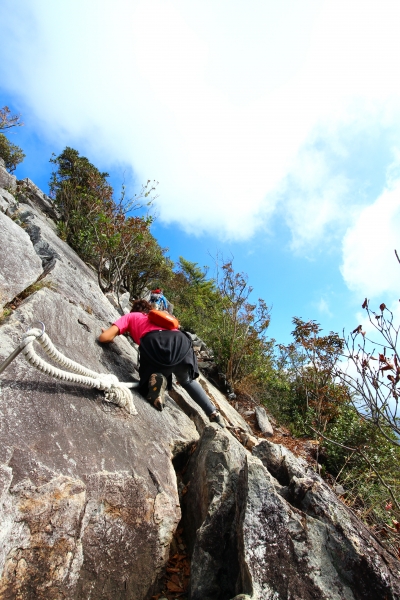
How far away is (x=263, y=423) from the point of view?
312 inches

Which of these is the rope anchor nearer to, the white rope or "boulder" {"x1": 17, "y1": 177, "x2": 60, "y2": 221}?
the white rope

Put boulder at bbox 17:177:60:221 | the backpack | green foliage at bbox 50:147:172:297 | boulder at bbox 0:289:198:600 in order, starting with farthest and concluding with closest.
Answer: boulder at bbox 17:177:60:221, green foliage at bbox 50:147:172:297, the backpack, boulder at bbox 0:289:198:600

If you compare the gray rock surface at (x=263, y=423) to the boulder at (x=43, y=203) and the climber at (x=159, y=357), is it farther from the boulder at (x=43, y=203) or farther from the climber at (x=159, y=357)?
the boulder at (x=43, y=203)

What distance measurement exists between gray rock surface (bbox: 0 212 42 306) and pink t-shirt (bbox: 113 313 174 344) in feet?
4.31

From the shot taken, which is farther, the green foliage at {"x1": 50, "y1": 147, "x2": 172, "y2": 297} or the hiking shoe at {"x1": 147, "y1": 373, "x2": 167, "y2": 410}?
the green foliage at {"x1": 50, "y1": 147, "x2": 172, "y2": 297}

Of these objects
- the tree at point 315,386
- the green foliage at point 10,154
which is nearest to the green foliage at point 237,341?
the tree at point 315,386

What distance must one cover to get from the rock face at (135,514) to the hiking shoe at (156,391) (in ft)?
1.90

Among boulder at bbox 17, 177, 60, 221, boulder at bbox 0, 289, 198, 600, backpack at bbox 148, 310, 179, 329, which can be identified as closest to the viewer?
boulder at bbox 0, 289, 198, 600

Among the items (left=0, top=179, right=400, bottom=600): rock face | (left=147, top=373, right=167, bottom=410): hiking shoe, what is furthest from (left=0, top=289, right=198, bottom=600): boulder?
(left=147, top=373, right=167, bottom=410): hiking shoe

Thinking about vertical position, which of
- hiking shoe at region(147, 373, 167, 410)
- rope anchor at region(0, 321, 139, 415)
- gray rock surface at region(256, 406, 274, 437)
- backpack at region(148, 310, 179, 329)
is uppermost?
gray rock surface at region(256, 406, 274, 437)

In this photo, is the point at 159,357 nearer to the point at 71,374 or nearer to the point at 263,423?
the point at 71,374

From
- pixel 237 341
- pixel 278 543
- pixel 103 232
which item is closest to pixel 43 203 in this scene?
pixel 103 232

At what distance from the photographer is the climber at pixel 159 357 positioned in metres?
4.33

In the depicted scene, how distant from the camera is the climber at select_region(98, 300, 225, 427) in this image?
14.2 ft
